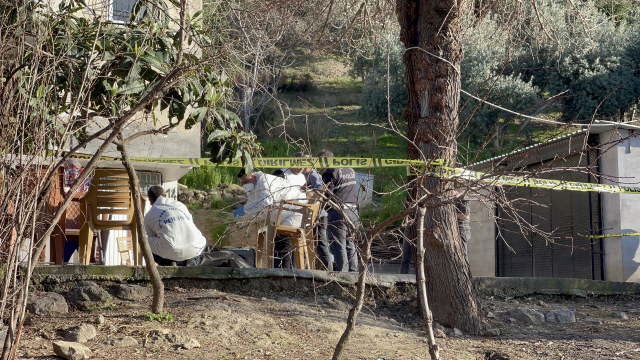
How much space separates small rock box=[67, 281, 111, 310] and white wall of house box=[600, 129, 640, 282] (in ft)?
23.8

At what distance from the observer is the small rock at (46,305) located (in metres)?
4.98

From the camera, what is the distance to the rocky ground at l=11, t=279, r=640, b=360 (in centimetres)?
441

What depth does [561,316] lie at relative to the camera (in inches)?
252

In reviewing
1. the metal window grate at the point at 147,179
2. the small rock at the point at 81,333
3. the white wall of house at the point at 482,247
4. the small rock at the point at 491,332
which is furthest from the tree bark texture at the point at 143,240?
the white wall of house at the point at 482,247

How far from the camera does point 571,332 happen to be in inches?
232

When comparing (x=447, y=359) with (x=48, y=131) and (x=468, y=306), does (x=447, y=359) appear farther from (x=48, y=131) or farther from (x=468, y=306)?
(x=48, y=131)

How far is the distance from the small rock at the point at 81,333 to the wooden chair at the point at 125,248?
567 centimetres

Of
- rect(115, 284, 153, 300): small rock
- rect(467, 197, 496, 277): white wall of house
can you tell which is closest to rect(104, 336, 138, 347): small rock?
rect(115, 284, 153, 300): small rock

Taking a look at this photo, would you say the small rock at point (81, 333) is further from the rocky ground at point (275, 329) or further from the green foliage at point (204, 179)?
the green foliage at point (204, 179)

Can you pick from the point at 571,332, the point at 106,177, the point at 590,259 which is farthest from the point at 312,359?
the point at 590,259

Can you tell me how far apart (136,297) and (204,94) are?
203 cm

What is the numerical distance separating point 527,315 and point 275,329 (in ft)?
8.99

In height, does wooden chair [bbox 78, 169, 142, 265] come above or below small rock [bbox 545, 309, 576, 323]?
above

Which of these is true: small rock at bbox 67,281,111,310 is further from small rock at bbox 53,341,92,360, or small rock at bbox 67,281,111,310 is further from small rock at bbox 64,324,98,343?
small rock at bbox 53,341,92,360
